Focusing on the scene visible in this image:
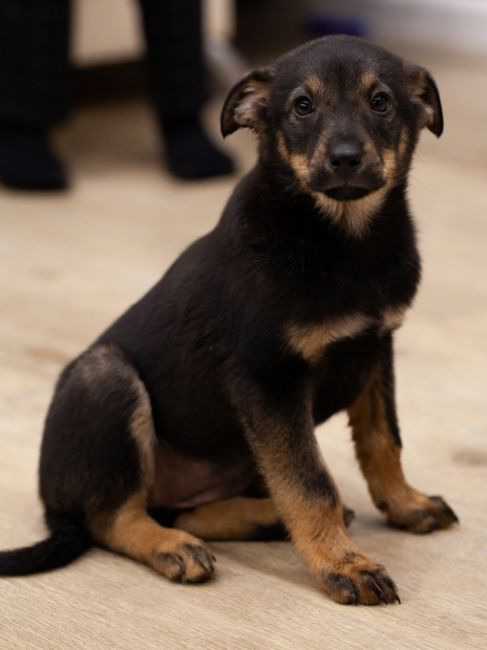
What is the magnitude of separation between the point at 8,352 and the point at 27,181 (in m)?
1.52

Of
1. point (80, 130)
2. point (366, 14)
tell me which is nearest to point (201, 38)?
point (80, 130)

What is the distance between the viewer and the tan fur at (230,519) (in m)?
2.30

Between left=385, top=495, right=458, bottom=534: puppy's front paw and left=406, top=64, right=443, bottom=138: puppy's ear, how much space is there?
0.68 metres

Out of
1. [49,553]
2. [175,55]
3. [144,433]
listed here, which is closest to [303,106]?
[144,433]

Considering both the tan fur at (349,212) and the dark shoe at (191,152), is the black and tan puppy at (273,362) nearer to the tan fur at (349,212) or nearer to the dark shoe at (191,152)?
the tan fur at (349,212)

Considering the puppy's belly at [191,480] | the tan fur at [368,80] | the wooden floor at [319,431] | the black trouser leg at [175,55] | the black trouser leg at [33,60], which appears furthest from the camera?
the black trouser leg at [175,55]

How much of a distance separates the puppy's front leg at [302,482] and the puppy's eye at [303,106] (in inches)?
18.5

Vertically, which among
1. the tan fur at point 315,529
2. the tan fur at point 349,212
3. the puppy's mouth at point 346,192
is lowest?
the tan fur at point 315,529

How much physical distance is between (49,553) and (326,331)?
609 mm

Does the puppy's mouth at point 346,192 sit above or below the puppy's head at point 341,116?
below

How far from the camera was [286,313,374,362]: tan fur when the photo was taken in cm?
206

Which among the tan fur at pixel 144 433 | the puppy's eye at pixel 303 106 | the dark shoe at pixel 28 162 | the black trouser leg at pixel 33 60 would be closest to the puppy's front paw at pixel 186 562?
the tan fur at pixel 144 433

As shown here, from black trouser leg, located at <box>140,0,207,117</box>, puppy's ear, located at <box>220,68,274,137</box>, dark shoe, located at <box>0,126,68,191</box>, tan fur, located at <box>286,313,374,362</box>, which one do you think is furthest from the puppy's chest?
black trouser leg, located at <box>140,0,207,117</box>

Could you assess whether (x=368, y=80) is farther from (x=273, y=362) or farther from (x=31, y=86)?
(x=31, y=86)
